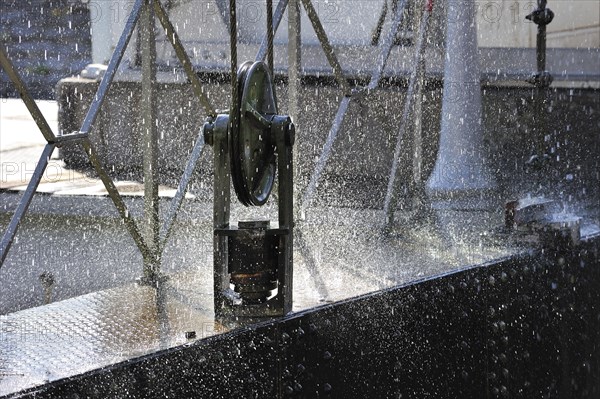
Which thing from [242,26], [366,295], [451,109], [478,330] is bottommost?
[478,330]

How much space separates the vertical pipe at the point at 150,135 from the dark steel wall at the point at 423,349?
70 cm

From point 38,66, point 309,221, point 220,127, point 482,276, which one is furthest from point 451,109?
point 38,66

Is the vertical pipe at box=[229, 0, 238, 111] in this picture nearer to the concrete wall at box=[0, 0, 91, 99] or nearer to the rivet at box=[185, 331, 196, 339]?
the rivet at box=[185, 331, 196, 339]

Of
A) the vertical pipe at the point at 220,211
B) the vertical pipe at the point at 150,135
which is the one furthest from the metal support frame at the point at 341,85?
the vertical pipe at the point at 220,211

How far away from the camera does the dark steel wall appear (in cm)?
279

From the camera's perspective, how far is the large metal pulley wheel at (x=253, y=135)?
2.93 m

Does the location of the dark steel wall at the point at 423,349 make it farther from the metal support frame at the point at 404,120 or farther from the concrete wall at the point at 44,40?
the concrete wall at the point at 44,40

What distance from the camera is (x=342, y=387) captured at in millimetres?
3359

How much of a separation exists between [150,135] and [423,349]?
4.11 ft

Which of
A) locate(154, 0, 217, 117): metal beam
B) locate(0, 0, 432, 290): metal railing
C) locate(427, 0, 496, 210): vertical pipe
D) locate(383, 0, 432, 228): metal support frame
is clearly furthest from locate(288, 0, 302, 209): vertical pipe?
locate(427, 0, 496, 210): vertical pipe

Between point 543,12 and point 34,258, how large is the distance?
3.04 meters

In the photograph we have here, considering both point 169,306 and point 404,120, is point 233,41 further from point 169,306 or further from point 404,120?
point 404,120

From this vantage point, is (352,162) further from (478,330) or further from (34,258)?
(478,330)

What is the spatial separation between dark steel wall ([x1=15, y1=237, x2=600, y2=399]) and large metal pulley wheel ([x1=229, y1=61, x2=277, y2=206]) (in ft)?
1.36
